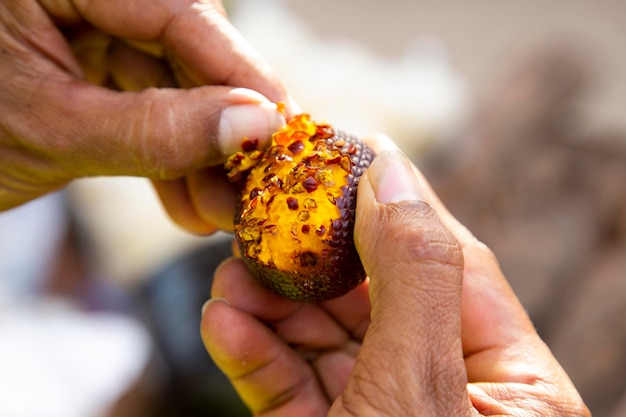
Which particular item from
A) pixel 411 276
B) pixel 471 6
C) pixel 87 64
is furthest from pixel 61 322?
pixel 471 6

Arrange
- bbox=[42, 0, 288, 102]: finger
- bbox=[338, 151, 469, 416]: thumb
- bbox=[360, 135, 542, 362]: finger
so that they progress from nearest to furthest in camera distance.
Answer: bbox=[338, 151, 469, 416]: thumb < bbox=[360, 135, 542, 362]: finger < bbox=[42, 0, 288, 102]: finger

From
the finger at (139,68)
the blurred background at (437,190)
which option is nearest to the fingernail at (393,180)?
the finger at (139,68)

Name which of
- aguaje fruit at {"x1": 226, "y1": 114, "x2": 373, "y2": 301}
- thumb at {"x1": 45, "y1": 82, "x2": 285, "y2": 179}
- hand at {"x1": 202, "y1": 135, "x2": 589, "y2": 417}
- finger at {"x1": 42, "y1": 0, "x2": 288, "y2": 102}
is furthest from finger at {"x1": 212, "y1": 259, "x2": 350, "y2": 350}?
finger at {"x1": 42, "y1": 0, "x2": 288, "y2": 102}

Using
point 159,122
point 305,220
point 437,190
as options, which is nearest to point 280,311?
point 305,220

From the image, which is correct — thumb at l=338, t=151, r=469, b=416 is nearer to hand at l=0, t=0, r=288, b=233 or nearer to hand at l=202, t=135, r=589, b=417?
hand at l=202, t=135, r=589, b=417

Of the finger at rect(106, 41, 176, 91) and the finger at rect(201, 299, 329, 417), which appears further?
the finger at rect(106, 41, 176, 91)

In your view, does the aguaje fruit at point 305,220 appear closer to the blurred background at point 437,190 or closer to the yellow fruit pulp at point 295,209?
the yellow fruit pulp at point 295,209

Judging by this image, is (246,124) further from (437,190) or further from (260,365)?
(437,190)
